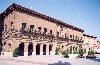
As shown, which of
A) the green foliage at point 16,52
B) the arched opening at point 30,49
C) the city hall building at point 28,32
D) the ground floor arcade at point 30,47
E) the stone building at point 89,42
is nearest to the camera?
the green foliage at point 16,52

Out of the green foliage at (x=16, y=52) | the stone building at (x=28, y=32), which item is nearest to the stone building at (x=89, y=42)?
the stone building at (x=28, y=32)

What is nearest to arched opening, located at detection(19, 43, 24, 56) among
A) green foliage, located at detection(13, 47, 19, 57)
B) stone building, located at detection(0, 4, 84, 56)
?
stone building, located at detection(0, 4, 84, 56)

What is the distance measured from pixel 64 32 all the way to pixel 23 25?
48.3 ft

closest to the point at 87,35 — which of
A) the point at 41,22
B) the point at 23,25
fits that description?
the point at 41,22

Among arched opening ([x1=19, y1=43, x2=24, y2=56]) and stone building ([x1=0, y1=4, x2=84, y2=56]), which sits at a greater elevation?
stone building ([x1=0, y1=4, x2=84, y2=56])

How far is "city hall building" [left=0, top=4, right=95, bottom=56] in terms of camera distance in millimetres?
27812

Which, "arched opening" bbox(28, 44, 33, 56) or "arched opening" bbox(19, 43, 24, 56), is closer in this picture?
"arched opening" bbox(19, 43, 24, 56)

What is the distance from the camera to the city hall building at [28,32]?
27812 millimetres

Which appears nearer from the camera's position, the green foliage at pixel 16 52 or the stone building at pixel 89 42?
the green foliage at pixel 16 52

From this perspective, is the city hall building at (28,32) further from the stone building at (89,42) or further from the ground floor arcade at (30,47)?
the stone building at (89,42)

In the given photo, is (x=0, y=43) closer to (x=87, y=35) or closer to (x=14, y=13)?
(x=14, y=13)

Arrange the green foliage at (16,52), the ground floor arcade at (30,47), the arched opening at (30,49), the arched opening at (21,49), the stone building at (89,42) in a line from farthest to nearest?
the stone building at (89,42), the arched opening at (30,49), the arched opening at (21,49), the ground floor arcade at (30,47), the green foliage at (16,52)

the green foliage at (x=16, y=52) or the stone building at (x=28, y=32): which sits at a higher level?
the stone building at (x=28, y=32)

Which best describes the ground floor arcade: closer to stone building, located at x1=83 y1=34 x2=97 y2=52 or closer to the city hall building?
the city hall building
